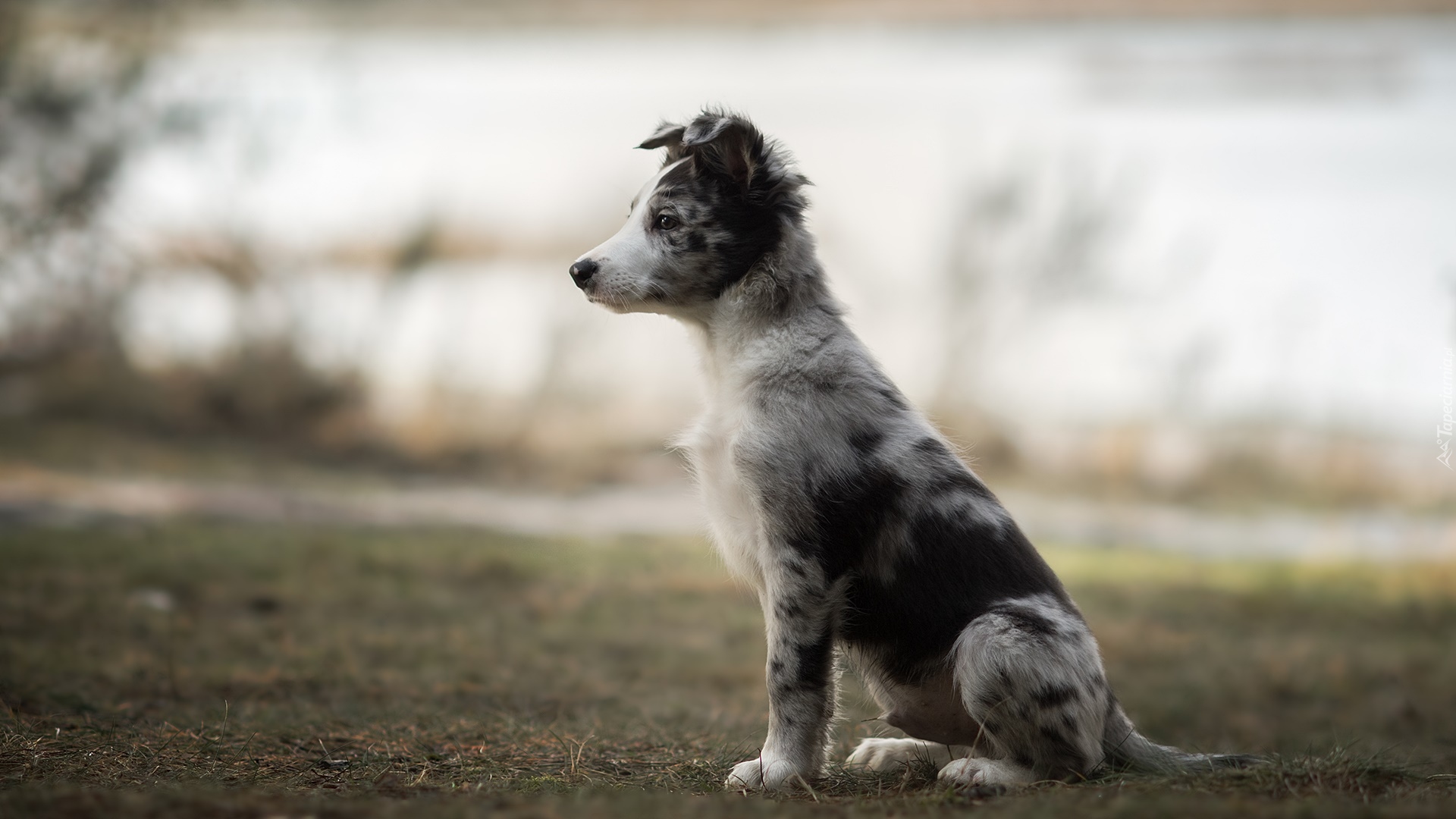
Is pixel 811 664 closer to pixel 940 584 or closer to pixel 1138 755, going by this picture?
pixel 940 584

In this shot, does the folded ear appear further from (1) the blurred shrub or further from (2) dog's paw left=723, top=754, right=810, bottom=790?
(1) the blurred shrub

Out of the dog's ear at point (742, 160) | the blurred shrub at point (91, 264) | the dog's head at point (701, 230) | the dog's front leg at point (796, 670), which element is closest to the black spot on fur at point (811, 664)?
the dog's front leg at point (796, 670)

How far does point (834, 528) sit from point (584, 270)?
1344 mm

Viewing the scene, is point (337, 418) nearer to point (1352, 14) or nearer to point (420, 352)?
point (420, 352)

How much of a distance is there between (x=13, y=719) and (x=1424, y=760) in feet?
18.9

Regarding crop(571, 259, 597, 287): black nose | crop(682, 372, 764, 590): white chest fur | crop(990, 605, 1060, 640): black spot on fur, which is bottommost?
crop(990, 605, 1060, 640): black spot on fur

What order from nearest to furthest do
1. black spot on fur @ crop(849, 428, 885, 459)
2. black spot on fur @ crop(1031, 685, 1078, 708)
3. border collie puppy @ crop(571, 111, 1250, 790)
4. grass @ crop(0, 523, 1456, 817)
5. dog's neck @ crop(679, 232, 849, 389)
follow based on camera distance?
grass @ crop(0, 523, 1456, 817) → black spot on fur @ crop(1031, 685, 1078, 708) → border collie puppy @ crop(571, 111, 1250, 790) → black spot on fur @ crop(849, 428, 885, 459) → dog's neck @ crop(679, 232, 849, 389)

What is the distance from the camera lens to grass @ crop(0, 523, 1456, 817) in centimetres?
359

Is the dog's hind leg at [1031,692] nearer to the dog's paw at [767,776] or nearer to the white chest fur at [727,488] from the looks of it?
the dog's paw at [767,776]

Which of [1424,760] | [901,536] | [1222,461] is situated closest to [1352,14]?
[1222,461]

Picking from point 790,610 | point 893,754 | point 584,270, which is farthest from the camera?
point 893,754

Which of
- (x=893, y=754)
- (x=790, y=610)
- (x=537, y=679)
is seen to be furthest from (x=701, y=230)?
(x=537, y=679)

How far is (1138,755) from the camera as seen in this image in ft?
13.3

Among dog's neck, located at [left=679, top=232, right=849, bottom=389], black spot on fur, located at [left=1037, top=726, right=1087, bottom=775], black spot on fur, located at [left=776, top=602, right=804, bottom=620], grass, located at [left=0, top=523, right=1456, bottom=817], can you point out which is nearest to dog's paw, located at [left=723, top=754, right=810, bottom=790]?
grass, located at [left=0, top=523, right=1456, bottom=817]
